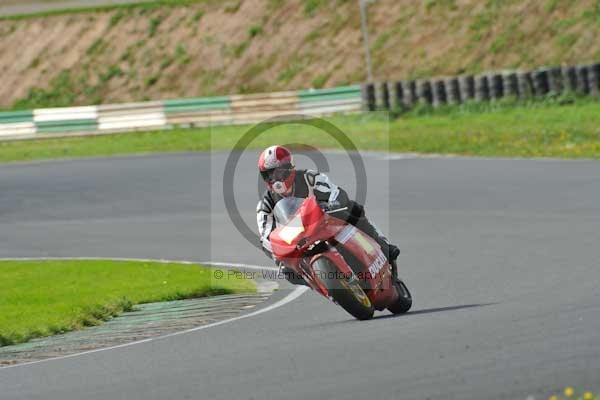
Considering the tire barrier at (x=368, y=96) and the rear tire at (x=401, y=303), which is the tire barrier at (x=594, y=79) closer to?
the tire barrier at (x=368, y=96)

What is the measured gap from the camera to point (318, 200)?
397 inches

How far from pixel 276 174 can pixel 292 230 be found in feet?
2.02

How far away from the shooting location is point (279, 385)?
7.27 m

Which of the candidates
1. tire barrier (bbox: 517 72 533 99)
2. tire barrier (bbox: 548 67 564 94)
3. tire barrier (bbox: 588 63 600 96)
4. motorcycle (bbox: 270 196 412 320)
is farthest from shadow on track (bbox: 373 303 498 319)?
tire barrier (bbox: 517 72 533 99)

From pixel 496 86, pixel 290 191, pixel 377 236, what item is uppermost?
pixel 496 86

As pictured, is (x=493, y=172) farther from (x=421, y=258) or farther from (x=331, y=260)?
(x=331, y=260)

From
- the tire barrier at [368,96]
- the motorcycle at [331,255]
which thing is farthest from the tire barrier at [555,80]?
the motorcycle at [331,255]

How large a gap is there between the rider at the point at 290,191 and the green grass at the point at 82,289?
265 centimetres

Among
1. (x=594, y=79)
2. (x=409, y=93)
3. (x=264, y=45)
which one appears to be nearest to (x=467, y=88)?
(x=409, y=93)

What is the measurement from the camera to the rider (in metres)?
10.0

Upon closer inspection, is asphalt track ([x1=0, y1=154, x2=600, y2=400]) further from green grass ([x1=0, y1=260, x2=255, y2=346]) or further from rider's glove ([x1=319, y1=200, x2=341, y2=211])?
green grass ([x1=0, y1=260, x2=255, y2=346])

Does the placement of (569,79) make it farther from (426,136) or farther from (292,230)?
(292,230)

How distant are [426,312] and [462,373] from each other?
3.22 m

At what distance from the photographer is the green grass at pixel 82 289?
11930 millimetres
